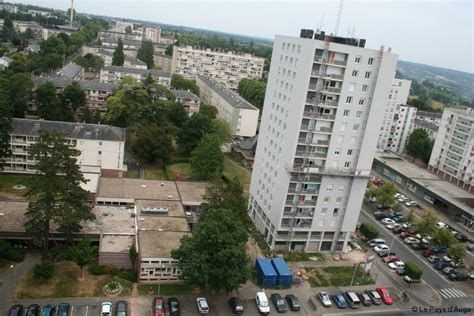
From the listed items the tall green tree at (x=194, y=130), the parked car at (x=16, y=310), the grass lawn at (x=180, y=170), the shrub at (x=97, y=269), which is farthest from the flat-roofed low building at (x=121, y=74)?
the parked car at (x=16, y=310)

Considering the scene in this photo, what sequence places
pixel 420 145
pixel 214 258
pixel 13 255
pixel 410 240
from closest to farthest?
pixel 214 258
pixel 13 255
pixel 410 240
pixel 420 145

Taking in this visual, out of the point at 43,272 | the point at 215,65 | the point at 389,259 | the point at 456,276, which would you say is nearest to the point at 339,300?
the point at 389,259

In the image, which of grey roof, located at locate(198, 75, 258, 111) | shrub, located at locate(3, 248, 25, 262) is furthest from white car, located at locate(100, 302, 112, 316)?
grey roof, located at locate(198, 75, 258, 111)

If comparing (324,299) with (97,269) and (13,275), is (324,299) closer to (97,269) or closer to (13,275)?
(97,269)

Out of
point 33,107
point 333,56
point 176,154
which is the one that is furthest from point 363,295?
point 33,107

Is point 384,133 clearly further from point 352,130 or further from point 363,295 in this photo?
point 363,295

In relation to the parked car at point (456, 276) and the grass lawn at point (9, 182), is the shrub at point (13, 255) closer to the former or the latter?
the grass lawn at point (9, 182)
